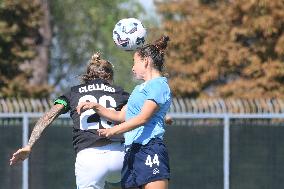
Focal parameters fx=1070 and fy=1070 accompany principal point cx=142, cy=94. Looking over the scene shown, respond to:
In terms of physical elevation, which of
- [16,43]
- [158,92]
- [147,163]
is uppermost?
[16,43]

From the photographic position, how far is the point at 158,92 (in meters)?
7.60

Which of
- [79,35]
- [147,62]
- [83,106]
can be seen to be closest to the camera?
[83,106]

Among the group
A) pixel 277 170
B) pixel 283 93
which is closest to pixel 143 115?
pixel 277 170

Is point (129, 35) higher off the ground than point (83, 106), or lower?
higher

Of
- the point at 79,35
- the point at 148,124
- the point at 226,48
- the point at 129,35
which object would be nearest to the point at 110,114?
the point at 148,124

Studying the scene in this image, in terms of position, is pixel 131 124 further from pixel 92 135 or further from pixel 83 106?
pixel 92 135

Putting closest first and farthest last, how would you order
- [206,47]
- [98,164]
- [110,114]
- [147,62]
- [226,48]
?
[147,62]
[110,114]
[98,164]
[226,48]
[206,47]

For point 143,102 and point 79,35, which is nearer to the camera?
point 143,102

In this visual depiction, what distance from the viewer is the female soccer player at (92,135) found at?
8.48m

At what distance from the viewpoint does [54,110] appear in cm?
848

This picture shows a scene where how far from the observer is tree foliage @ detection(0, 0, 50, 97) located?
73.9 feet

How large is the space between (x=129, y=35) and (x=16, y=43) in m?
14.3

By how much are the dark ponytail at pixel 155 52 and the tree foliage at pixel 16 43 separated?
14.6 metres

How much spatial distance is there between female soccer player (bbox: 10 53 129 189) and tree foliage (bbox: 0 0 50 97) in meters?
13.8
